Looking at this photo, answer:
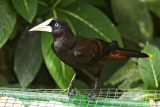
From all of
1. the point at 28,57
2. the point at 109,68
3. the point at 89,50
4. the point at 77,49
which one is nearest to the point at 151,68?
the point at 89,50

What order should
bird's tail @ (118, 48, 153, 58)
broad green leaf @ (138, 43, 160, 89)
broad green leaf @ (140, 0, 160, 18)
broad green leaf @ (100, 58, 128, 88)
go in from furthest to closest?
broad green leaf @ (140, 0, 160, 18), broad green leaf @ (100, 58, 128, 88), broad green leaf @ (138, 43, 160, 89), bird's tail @ (118, 48, 153, 58)

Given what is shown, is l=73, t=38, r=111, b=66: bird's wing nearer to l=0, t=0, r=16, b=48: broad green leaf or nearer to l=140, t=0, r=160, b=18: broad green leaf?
l=0, t=0, r=16, b=48: broad green leaf

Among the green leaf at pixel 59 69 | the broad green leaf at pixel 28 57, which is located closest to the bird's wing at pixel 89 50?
the green leaf at pixel 59 69

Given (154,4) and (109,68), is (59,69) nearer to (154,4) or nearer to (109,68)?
(109,68)

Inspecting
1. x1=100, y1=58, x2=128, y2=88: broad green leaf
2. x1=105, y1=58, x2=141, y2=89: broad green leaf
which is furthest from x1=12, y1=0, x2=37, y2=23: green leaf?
x1=100, y1=58, x2=128, y2=88: broad green leaf

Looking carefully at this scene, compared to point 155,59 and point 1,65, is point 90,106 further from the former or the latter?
point 1,65

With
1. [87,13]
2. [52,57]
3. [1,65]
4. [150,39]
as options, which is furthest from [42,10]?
[150,39]
